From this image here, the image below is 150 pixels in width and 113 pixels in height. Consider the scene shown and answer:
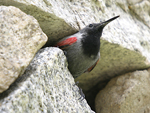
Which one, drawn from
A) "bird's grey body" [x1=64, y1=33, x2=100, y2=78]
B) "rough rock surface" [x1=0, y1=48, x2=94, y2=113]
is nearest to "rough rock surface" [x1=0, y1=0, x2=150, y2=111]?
"bird's grey body" [x1=64, y1=33, x2=100, y2=78]

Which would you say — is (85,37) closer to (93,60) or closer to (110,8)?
(93,60)

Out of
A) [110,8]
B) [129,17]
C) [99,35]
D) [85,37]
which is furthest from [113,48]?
[129,17]

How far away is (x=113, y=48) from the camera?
3016 mm

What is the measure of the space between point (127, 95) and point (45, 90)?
2.05 m

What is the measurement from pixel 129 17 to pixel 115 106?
191 cm

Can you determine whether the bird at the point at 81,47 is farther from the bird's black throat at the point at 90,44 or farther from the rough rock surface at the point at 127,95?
the rough rock surface at the point at 127,95

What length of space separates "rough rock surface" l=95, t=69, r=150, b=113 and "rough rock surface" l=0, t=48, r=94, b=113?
4.27ft

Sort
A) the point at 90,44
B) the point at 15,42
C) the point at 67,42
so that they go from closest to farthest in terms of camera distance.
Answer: the point at 15,42 < the point at 67,42 < the point at 90,44

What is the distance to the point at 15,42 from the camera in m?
1.52

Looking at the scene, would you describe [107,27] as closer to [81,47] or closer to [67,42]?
[81,47]

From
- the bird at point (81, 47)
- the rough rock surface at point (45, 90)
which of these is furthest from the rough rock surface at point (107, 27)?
the rough rock surface at point (45, 90)

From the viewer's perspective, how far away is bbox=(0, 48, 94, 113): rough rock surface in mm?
1248

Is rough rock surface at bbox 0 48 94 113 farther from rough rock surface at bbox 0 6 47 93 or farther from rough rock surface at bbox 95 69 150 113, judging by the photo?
rough rock surface at bbox 95 69 150 113

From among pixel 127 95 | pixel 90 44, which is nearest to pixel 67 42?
pixel 90 44
